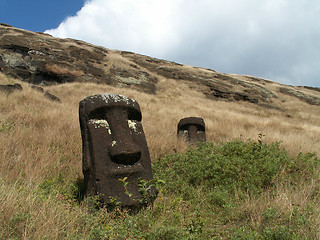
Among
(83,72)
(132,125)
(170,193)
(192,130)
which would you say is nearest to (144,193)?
(170,193)

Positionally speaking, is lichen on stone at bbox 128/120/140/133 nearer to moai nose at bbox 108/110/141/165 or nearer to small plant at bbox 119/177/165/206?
A: moai nose at bbox 108/110/141/165

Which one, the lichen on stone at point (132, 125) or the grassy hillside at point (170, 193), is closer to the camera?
the grassy hillside at point (170, 193)

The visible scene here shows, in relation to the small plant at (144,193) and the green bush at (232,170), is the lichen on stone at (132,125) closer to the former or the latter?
the small plant at (144,193)

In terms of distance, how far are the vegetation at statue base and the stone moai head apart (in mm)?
250

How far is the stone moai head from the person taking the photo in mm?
3246

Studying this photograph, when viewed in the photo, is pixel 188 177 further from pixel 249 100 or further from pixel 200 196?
pixel 249 100

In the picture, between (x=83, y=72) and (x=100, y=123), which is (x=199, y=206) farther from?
(x=83, y=72)

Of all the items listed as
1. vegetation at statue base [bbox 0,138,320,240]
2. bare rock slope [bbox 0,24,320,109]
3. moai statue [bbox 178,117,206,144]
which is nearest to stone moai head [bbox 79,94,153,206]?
vegetation at statue base [bbox 0,138,320,240]

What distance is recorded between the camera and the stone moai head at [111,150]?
10.6 ft

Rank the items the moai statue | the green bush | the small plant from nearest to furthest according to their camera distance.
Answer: the small plant → the green bush → the moai statue

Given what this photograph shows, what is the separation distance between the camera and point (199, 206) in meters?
3.46

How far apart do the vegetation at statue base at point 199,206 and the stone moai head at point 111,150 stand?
250 mm

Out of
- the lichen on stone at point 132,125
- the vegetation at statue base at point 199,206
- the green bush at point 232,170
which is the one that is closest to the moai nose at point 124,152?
the lichen on stone at point 132,125

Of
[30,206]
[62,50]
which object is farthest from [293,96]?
[30,206]
